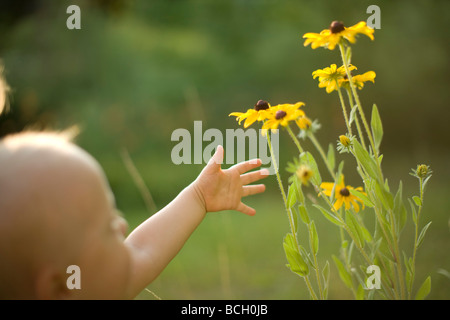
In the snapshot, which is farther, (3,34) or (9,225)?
(3,34)

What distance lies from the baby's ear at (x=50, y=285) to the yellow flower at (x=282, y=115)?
0.97 feet

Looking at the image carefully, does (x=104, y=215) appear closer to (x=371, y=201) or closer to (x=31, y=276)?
(x=31, y=276)

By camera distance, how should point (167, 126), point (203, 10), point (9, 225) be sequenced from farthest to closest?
point (203, 10) < point (167, 126) < point (9, 225)

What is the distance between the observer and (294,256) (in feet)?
1.98

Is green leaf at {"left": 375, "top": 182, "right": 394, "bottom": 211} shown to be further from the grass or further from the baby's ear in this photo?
the grass

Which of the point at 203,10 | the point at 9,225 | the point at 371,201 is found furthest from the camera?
the point at 203,10

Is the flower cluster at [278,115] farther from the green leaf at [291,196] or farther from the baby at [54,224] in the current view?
the baby at [54,224]

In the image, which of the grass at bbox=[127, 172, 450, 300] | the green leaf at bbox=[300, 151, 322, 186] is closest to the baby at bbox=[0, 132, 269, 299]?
the green leaf at bbox=[300, 151, 322, 186]

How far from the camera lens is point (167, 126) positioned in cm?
240

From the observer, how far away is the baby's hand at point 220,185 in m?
0.64

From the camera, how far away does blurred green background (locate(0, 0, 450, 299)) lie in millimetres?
2199

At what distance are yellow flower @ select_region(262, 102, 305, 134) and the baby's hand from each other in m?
0.08

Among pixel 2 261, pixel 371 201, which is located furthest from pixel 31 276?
pixel 371 201
